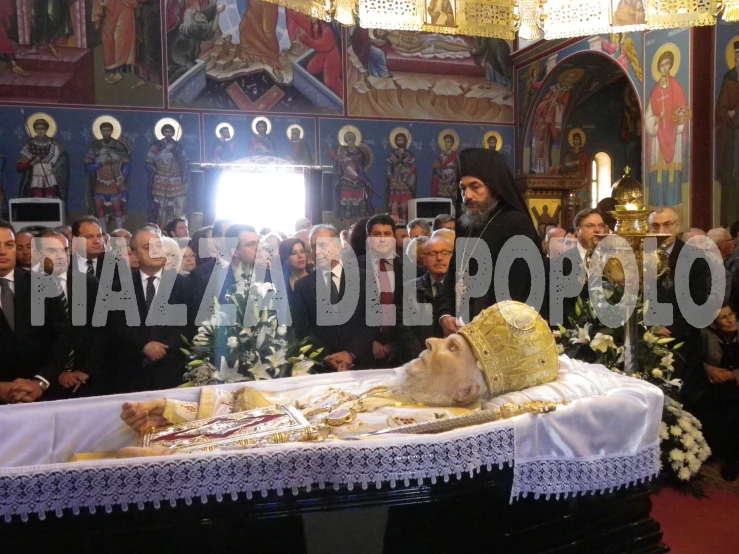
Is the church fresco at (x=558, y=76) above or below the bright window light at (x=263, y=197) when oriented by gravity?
A: above

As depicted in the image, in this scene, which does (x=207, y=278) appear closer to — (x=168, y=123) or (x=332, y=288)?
(x=332, y=288)

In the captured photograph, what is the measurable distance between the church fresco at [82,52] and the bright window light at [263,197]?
214cm

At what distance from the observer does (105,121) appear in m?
12.9

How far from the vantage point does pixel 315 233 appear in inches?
222

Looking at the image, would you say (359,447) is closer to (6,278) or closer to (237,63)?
(6,278)

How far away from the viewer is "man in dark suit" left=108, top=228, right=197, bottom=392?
13.4ft

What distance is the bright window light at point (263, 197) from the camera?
13578mm

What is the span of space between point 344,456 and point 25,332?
242cm

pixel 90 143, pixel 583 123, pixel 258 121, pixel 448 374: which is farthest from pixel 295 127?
pixel 448 374

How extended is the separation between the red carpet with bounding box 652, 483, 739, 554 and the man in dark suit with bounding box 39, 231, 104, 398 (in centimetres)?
328

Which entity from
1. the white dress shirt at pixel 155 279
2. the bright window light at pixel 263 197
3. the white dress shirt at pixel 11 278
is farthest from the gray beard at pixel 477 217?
the bright window light at pixel 263 197

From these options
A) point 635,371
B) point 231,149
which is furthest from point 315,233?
point 231,149

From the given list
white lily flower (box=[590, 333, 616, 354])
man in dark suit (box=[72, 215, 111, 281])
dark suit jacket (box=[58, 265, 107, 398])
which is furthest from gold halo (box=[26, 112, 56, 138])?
white lily flower (box=[590, 333, 616, 354])

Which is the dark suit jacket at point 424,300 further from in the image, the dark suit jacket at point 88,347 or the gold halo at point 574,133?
the gold halo at point 574,133
